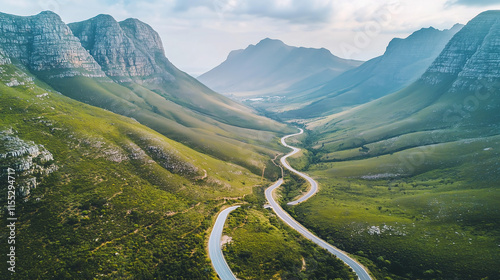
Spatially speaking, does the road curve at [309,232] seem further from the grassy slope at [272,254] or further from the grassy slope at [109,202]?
the grassy slope at [109,202]

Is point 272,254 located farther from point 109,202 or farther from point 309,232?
point 109,202

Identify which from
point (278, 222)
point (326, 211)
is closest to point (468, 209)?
point (326, 211)

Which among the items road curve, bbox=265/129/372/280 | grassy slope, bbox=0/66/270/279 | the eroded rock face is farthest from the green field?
the eroded rock face

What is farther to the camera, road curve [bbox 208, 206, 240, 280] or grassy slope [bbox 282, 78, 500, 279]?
grassy slope [bbox 282, 78, 500, 279]

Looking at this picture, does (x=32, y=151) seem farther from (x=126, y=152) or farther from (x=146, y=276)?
(x=146, y=276)

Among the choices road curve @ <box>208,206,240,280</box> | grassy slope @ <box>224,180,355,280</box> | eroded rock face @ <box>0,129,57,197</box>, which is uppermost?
eroded rock face @ <box>0,129,57,197</box>

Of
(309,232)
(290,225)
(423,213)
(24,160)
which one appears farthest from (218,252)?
(423,213)

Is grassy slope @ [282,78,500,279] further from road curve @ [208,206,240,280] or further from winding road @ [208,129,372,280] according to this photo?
road curve @ [208,206,240,280]
